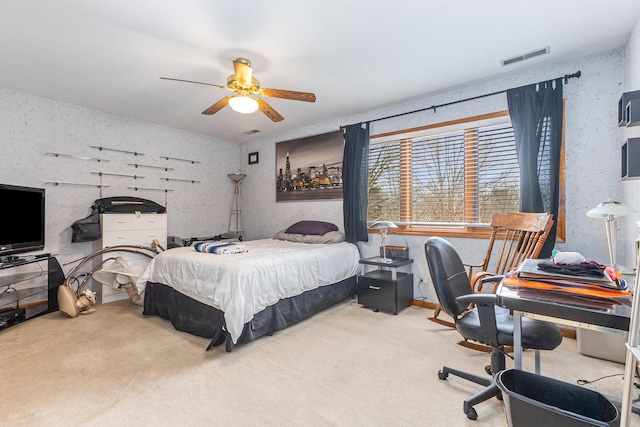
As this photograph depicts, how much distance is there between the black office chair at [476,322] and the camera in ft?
5.24

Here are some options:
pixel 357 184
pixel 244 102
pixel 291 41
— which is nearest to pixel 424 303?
pixel 357 184

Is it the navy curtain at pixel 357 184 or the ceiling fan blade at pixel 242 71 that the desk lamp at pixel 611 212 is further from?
the ceiling fan blade at pixel 242 71

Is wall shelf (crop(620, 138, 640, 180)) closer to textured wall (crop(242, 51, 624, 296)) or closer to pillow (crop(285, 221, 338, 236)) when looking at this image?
textured wall (crop(242, 51, 624, 296))

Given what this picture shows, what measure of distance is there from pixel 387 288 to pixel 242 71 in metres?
2.64

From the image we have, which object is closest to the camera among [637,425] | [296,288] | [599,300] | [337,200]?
[599,300]

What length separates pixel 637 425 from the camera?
161 cm

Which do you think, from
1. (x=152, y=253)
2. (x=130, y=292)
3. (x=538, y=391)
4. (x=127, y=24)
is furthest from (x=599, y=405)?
(x=152, y=253)

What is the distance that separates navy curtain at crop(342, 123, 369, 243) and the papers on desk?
2.71 meters

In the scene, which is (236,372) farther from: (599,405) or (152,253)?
(152,253)

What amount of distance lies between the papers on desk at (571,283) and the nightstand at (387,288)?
210 cm

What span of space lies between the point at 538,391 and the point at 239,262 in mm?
2091

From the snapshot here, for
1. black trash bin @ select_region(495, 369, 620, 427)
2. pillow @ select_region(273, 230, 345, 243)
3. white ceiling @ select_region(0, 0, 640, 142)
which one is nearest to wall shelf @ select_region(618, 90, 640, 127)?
black trash bin @ select_region(495, 369, 620, 427)

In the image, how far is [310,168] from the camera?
→ 4.77m

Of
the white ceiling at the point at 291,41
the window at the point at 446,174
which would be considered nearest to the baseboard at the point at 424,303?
the window at the point at 446,174
